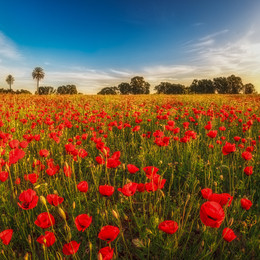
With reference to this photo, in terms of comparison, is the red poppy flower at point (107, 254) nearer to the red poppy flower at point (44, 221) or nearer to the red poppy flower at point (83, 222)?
the red poppy flower at point (83, 222)

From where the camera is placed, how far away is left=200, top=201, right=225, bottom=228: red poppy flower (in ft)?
3.05

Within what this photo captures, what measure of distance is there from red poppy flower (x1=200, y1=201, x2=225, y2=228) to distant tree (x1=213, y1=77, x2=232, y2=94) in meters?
89.5

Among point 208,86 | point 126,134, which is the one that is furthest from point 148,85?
point 126,134

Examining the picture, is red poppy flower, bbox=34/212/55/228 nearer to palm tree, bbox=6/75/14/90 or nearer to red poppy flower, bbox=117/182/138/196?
red poppy flower, bbox=117/182/138/196

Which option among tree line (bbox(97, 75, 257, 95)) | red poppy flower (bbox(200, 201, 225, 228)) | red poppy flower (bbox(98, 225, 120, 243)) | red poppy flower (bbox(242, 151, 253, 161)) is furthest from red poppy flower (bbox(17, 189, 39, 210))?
tree line (bbox(97, 75, 257, 95))

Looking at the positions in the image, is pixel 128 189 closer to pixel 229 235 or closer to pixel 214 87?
pixel 229 235

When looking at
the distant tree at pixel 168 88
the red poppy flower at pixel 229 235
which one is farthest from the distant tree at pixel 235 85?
the red poppy flower at pixel 229 235

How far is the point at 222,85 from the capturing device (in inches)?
3223

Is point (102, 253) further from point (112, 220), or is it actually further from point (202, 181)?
point (202, 181)

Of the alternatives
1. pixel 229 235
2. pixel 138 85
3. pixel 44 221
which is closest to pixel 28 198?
pixel 44 221

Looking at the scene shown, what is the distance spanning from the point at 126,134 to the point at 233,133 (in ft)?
8.48

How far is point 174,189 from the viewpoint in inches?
100

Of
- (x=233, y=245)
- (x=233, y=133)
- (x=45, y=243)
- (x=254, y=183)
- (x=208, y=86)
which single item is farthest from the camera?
(x=208, y=86)

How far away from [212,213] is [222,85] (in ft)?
302
